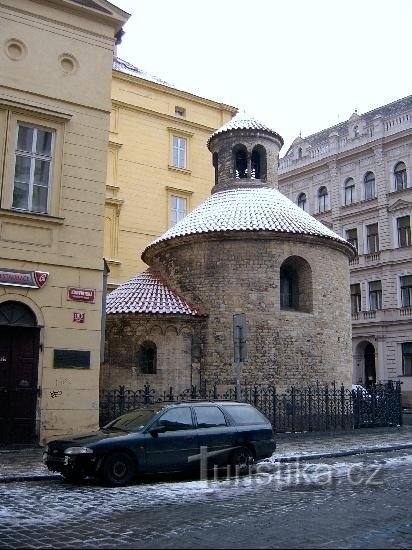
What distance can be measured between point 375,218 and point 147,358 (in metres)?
24.5

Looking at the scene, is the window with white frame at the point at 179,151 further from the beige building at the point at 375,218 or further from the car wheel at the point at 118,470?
the car wheel at the point at 118,470

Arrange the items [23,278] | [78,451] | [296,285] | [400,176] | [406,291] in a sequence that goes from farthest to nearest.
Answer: [400,176]
[406,291]
[296,285]
[23,278]
[78,451]

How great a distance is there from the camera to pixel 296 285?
22.2 meters

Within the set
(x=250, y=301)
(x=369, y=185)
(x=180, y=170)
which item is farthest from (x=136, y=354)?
(x=369, y=185)

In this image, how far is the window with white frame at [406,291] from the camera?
3791cm

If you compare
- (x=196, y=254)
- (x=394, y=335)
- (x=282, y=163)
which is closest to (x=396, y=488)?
(x=196, y=254)

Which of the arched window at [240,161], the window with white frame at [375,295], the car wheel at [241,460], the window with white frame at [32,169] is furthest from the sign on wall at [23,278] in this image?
the window with white frame at [375,295]

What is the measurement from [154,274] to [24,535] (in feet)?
55.8

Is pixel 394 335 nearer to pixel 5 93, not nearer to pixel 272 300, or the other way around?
pixel 272 300

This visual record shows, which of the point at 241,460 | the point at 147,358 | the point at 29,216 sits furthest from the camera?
the point at 147,358

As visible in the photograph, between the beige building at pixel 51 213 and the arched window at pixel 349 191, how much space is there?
95.9ft

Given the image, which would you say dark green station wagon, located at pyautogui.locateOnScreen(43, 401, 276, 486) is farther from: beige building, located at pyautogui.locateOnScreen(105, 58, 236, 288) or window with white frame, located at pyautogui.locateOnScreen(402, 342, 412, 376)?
window with white frame, located at pyautogui.locateOnScreen(402, 342, 412, 376)

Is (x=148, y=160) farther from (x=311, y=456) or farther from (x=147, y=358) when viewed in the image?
(x=311, y=456)

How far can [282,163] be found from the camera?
4866 cm
